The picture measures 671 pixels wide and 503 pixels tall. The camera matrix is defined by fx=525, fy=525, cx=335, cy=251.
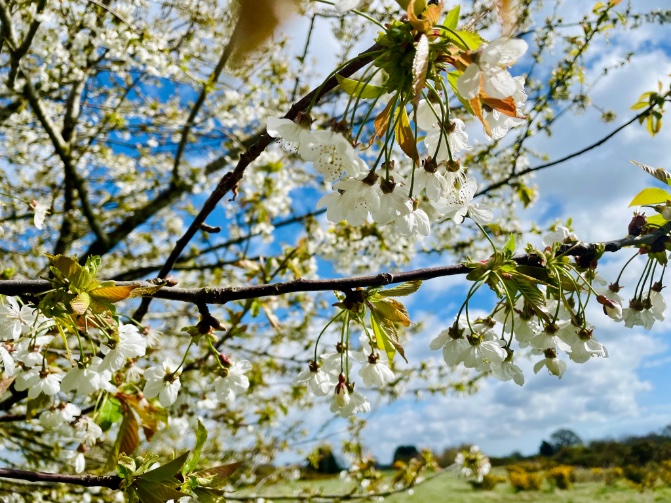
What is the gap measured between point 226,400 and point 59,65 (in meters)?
2.93

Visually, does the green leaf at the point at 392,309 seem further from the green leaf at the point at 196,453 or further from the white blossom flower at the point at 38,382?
the white blossom flower at the point at 38,382

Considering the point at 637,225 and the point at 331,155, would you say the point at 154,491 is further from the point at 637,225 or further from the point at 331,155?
the point at 637,225

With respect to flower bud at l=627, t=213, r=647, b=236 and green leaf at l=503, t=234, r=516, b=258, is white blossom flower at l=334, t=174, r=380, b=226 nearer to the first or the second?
green leaf at l=503, t=234, r=516, b=258

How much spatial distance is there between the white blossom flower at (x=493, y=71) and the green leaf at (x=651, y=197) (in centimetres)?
50

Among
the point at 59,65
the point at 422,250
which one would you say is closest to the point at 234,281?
the point at 422,250

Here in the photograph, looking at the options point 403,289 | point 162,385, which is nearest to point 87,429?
point 162,385

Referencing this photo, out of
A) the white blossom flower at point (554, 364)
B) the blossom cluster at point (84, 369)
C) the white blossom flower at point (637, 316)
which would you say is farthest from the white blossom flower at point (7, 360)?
the white blossom flower at point (637, 316)

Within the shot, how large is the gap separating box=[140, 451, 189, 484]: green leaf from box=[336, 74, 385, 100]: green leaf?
0.56m

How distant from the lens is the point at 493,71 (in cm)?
62

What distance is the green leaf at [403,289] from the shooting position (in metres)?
0.85

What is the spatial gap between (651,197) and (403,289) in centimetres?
51

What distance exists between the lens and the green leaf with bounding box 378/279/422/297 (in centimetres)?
85

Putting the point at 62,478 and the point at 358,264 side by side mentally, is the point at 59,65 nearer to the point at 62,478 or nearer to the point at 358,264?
the point at 358,264

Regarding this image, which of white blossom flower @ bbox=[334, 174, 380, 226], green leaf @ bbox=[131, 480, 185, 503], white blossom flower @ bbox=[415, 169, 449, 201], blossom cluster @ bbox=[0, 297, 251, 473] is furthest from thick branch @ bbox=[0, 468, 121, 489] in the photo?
white blossom flower @ bbox=[415, 169, 449, 201]
